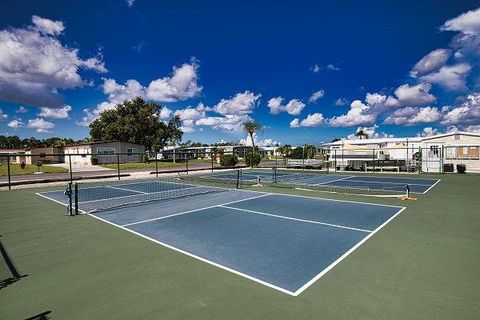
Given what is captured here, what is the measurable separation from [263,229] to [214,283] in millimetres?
3894

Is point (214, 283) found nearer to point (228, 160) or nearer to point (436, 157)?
point (436, 157)

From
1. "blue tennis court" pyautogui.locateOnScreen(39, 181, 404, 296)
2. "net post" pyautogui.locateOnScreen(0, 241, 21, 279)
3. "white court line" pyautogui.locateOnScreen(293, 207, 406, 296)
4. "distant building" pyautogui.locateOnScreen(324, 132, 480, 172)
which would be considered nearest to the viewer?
"white court line" pyautogui.locateOnScreen(293, 207, 406, 296)

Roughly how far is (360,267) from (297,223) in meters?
3.78

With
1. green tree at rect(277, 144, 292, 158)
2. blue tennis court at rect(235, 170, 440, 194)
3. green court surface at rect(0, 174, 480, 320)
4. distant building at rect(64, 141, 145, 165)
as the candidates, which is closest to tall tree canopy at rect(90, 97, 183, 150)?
distant building at rect(64, 141, 145, 165)

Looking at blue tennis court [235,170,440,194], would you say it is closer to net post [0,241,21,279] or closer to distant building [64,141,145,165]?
net post [0,241,21,279]

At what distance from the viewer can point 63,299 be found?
16.3 feet

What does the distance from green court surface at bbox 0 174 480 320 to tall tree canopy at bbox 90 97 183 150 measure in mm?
56865

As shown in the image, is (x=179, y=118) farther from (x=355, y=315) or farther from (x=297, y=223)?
(x=355, y=315)

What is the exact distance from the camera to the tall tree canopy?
63000 mm

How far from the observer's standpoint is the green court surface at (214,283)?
4.55 metres

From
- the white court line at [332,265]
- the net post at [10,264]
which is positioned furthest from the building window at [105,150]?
the white court line at [332,265]

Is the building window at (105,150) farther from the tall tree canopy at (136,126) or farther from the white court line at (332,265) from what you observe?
the white court line at (332,265)

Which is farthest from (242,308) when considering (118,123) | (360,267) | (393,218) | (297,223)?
(118,123)

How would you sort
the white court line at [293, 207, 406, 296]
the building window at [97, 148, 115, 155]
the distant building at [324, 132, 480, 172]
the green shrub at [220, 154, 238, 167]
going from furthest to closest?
1. the building window at [97, 148, 115, 155]
2. the green shrub at [220, 154, 238, 167]
3. the distant building at [324, 132, 480, 172]
4. the white court line at [293, 207, 406, 296]
